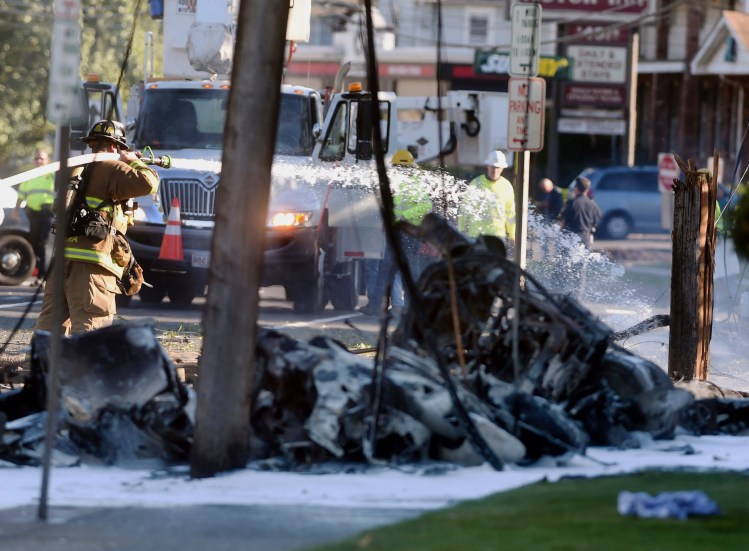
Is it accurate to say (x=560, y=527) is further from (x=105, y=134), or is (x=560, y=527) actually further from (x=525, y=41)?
(x=525, y=41)

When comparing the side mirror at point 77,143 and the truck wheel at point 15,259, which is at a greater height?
the side mirror at point 77,143

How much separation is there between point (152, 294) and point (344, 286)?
2.32 metres

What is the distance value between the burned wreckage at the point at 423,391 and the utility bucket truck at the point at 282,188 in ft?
26.7

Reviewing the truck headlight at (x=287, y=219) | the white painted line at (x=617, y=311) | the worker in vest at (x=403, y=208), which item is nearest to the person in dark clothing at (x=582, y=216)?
the worker in vest at (x=403, y=208)

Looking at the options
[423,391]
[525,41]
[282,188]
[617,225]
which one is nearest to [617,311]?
[282,188]

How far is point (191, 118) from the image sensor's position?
56.9 ft

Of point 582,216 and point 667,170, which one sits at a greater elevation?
point 667,170

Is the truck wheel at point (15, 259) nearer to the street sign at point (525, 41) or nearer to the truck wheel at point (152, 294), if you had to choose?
the truck wheel at point (152, 294)

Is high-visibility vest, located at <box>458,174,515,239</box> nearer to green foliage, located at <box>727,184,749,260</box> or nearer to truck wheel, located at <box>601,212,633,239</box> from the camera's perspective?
green foliage, located at <box>727,184,749,260</box>

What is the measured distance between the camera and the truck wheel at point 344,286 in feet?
58.6

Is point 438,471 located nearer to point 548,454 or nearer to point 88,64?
point 548,454

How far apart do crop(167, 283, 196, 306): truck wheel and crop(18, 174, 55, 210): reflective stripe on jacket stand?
3.77 meters

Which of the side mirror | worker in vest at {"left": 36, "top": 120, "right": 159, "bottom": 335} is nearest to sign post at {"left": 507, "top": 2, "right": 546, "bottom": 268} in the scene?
worker in vest at {"left": 36, "top": 120, "right": 159, "bottom": 335}

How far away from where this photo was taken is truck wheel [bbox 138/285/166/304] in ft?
58.3
